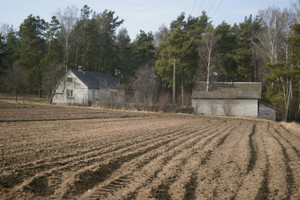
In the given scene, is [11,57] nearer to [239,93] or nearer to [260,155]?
[239,93]

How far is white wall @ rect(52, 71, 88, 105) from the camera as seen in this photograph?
127 feet

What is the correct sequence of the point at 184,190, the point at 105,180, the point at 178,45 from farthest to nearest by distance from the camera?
the point at 178,45
the point at 105,180
the point at 184,190

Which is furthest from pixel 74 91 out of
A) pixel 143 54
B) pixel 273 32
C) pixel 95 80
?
pixel 273 32

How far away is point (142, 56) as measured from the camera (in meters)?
52.3

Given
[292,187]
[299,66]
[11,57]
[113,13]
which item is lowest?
[292,187]

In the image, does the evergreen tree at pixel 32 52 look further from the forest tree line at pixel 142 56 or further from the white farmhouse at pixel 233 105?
the white farmhouse at pixel 233 105

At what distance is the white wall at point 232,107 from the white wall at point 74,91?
1703 cm

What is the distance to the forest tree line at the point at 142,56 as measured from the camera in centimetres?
3909

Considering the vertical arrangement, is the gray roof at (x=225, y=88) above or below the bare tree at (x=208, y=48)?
below

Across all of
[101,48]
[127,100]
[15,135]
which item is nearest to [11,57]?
[101,48]

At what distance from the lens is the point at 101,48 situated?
50.9 metres

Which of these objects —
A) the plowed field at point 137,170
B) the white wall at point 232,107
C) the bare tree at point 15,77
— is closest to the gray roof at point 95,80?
the bare tree at point 15,77

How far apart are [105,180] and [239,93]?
31407 mm

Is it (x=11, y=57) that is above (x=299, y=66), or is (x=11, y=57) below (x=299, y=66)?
above
